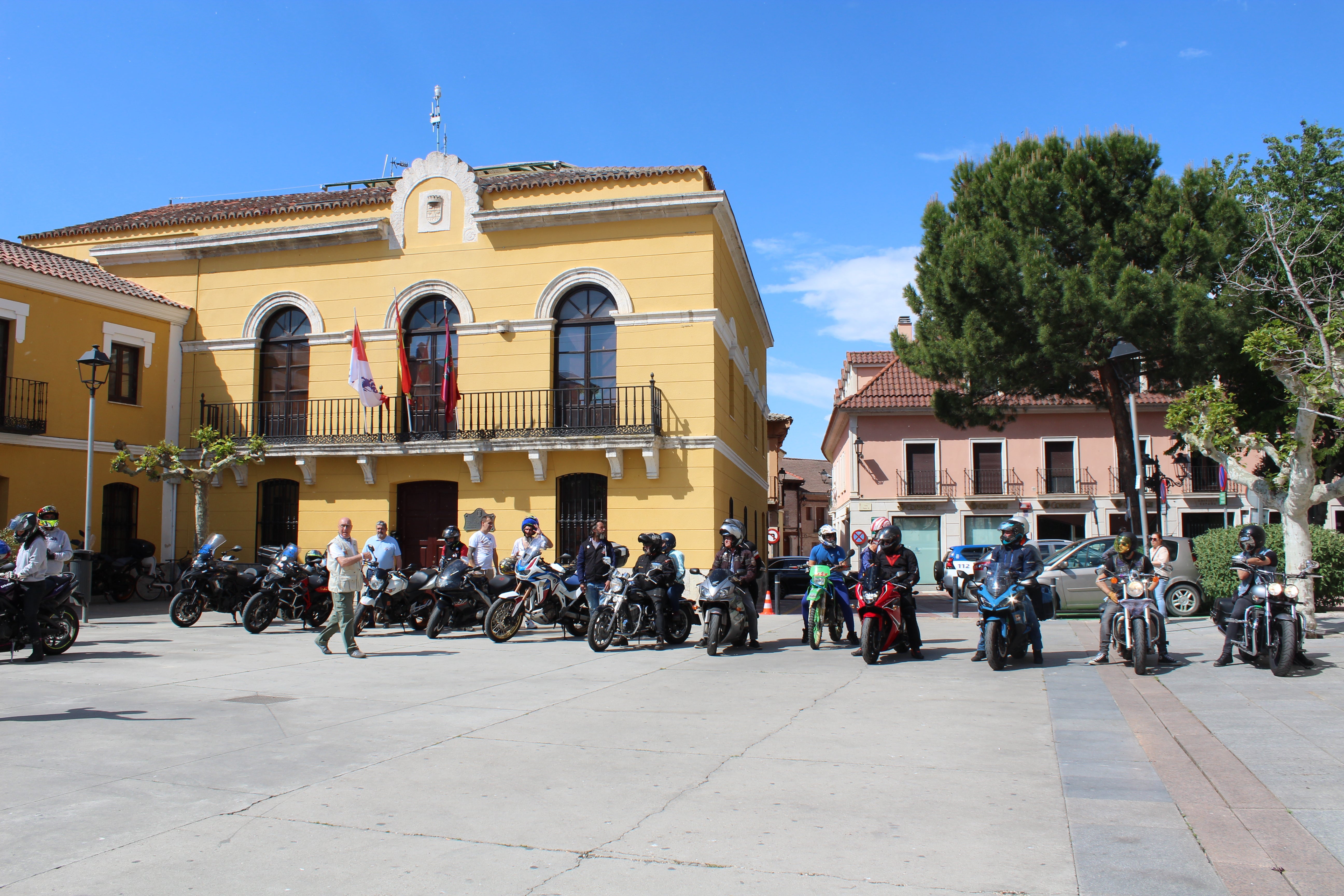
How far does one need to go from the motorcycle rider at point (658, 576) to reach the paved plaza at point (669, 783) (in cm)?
258

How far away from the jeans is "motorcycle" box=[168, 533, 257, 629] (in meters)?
4.55

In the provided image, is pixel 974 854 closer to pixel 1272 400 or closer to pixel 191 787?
pixel 191 787

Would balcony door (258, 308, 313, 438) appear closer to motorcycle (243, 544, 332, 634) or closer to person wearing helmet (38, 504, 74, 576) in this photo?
motorcycle (243, 544, 332, 634)

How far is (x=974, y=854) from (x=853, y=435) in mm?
33429

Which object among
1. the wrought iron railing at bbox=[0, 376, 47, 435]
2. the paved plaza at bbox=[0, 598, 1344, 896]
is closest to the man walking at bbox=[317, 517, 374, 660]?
the paved plaza at bbox=[0, 598, 1344, 896]

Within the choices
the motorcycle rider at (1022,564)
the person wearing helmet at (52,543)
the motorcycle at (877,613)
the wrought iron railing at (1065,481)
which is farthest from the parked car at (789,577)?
the person wearing helmet at (52,543)

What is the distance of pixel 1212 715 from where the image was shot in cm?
750

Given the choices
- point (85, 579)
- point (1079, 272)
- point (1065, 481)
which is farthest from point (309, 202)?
point (1065, 481)

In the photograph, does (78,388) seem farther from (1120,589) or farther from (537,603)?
(1120,589)

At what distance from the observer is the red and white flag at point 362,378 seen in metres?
19.2

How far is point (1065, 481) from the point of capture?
3591 centimetres

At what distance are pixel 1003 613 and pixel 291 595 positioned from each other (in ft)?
33.2

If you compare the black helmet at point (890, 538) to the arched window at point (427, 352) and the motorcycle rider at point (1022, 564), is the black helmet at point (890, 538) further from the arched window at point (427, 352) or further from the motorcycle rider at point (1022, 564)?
the arched window at point (427, 352)

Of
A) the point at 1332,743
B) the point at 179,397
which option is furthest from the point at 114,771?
the point at 179,397
